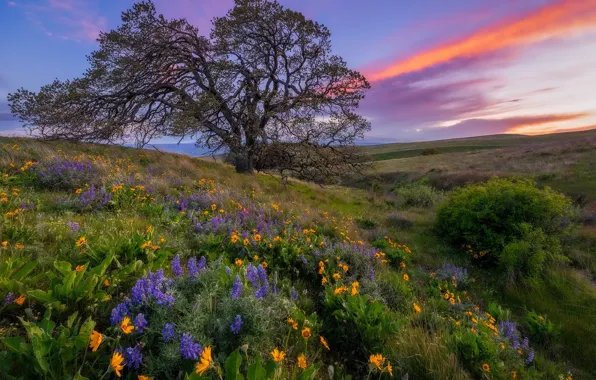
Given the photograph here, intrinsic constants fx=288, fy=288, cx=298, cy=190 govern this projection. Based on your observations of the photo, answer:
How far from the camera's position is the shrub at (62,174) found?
248 inches

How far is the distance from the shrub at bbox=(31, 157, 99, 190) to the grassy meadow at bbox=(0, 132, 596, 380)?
1.8 inches

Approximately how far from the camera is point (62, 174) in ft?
21.3

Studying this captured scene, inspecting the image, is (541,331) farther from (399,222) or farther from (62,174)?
(62,174)

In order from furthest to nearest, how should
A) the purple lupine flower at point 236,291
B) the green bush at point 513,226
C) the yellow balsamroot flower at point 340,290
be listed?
1. the green bush at point 513,226
2. the yellow balsamroot flower at point 340,290
3. the purple lupine flower at point 236,291

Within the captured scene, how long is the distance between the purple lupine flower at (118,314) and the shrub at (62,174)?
570cm

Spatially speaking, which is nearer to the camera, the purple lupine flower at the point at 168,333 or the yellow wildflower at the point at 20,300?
the purple lupine flower at the point at 168,333

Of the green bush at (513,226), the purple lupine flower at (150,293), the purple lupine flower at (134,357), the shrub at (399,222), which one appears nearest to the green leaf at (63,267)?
the purple lupine flower at (150,293)

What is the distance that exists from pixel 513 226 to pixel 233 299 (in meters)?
7.86

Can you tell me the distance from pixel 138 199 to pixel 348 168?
34.0 ft

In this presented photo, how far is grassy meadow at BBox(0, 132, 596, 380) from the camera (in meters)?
1.88

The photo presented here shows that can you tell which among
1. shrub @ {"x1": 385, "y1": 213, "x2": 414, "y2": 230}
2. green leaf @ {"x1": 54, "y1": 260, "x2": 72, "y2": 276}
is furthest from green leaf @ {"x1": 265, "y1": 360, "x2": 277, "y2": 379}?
shrub @ {"x1": 385, "y1": 213, "x2": 414, "y2": 230}

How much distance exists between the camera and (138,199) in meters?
5.89

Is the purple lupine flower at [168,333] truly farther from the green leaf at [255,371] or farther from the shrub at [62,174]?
the shrub at [62,174]

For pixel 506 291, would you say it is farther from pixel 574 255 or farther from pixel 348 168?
pixel 348 168
